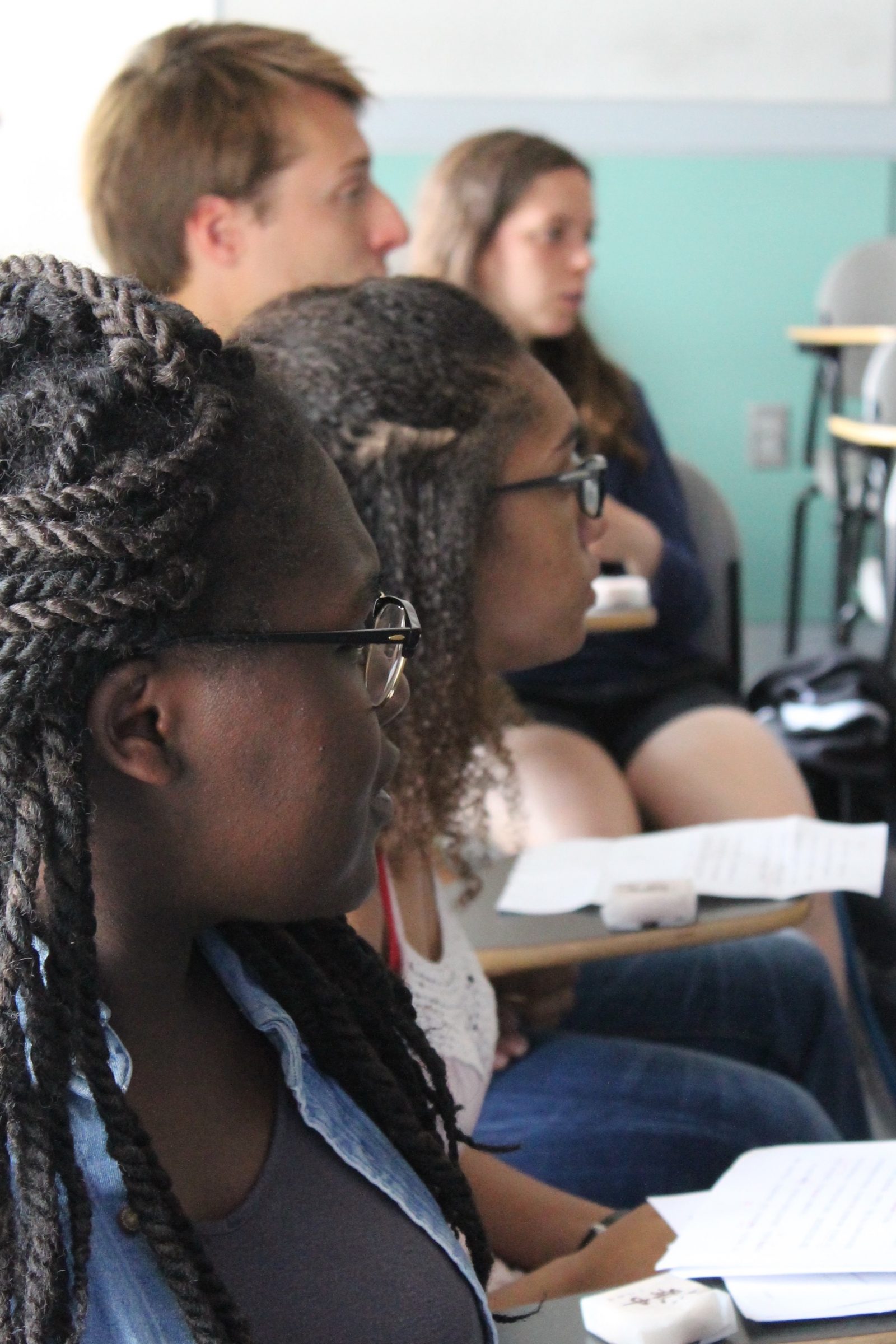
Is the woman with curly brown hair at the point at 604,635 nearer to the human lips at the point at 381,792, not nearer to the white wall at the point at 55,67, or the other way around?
the white wall at the point at 55,67

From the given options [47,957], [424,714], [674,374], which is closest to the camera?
[47,957]

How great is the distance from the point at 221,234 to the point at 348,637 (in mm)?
1163

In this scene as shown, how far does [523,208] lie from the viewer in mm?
2689

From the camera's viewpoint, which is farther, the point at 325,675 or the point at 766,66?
the point at 766,66

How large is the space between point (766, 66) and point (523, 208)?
7.58 ft

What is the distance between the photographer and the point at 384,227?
1874 millimetres

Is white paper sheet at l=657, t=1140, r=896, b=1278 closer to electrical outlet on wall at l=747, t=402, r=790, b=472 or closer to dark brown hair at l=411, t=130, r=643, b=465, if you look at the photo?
dark brown hair at l=411, t=130, r=643, b=465

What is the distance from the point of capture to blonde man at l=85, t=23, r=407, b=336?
1.78 meters

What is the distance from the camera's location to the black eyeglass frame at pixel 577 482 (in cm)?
136

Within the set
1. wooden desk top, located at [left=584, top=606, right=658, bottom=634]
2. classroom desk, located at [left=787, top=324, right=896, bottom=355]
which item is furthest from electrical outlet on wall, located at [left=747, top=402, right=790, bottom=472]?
wooden desk top, located at [left=584, top=606, right=658, bottom=634]

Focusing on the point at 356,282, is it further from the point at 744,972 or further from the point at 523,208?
the point at 523,208

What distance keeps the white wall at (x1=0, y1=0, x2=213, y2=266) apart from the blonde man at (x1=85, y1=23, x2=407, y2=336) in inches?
19.2

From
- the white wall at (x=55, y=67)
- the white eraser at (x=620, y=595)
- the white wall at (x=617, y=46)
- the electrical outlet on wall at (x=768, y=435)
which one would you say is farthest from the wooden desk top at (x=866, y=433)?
the white wall at (x=55, y=67)

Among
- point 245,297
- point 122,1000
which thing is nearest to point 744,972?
point 245,297
